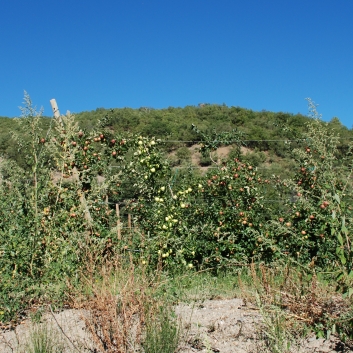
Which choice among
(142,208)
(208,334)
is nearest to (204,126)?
(142,208)

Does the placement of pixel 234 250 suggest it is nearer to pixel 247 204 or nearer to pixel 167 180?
pixel 247 204

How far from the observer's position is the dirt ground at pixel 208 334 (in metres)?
3.06

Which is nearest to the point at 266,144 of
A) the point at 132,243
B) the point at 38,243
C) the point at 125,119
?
the point at 125,119

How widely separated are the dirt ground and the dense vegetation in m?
0.56

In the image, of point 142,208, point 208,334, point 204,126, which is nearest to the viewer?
point 208,334

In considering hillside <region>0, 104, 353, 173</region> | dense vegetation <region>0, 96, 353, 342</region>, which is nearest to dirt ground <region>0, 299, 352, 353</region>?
dense vegetation <region>0, 96, 353, 342</region>

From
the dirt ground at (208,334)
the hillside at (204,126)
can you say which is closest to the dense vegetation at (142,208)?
the dirt ground at (208,334)

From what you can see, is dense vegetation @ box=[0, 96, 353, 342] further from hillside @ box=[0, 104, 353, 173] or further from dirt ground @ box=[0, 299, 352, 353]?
hillside @ box=[0, 104, 353, 173]

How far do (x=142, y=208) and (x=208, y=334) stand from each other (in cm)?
312

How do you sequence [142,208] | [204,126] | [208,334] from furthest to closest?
1. [204,126]
2. [142,208]
3. [208,334]

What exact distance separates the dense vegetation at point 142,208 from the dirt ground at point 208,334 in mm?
557

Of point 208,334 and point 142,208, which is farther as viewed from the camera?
point 142,208

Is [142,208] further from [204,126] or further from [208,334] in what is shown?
[204,126]

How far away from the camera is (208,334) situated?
11.1 ft
